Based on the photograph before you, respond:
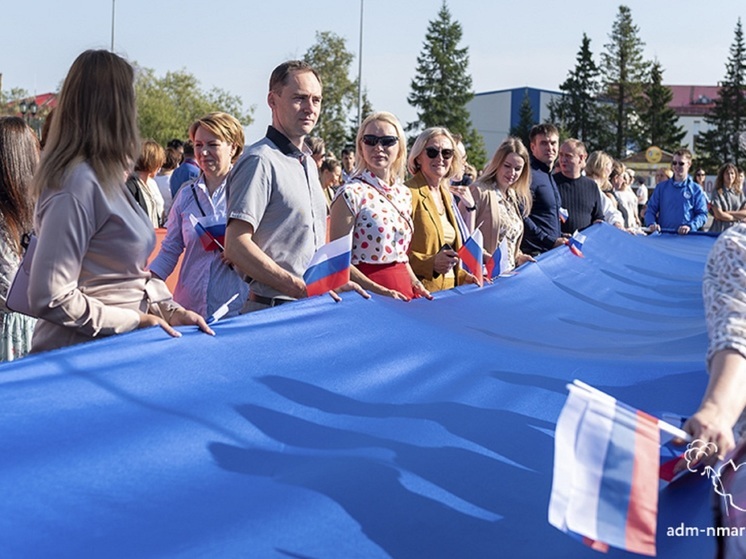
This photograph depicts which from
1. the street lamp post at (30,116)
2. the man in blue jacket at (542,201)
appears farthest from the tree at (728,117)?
the man in blue jacket at (542,201)

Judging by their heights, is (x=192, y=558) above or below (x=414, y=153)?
below

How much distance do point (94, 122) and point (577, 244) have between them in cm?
570

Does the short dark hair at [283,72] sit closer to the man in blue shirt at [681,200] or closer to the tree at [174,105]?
the man in blue shirt at [681,200]

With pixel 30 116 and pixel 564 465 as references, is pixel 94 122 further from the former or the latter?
pixel 30 116

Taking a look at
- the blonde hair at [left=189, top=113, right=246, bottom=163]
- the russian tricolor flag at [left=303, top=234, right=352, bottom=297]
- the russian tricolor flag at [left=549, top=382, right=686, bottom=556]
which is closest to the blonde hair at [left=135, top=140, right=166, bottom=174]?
the blonde hair at [left=189, top=113, right=246, bottom=163]

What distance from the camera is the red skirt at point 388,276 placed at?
5.25m

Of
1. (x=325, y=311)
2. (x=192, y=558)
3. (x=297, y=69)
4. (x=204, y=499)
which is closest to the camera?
(x=192, y=558)

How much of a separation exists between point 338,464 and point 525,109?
3694 inches

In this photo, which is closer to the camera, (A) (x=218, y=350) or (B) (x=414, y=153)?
(A) (x=218, y=350)

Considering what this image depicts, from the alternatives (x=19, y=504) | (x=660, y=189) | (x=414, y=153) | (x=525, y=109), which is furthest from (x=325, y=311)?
(x=525, y=109)

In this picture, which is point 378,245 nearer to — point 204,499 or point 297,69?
point 297,69

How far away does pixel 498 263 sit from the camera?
6430 millimetres

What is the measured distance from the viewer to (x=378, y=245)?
525 cm

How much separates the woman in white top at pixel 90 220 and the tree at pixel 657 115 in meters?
85.3
